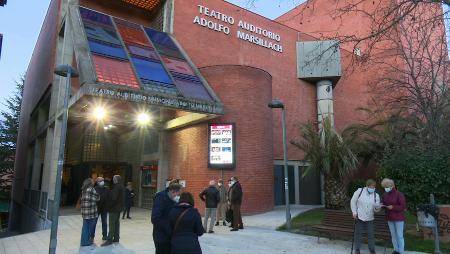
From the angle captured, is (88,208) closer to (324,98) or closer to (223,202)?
(223,202)

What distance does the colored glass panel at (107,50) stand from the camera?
15878 millimetres

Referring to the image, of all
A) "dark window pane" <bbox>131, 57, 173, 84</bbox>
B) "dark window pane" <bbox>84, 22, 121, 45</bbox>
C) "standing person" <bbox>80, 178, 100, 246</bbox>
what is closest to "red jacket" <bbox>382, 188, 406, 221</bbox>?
"standing person" <bbox>80, 178, 100, 246</bbox>

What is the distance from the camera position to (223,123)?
16.6 metres

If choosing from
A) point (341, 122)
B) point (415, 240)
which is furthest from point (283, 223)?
point (341, 122)

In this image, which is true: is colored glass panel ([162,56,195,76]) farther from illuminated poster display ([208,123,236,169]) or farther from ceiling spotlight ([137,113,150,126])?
illuminated poster display ([208,123,236,169])

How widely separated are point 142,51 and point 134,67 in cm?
203

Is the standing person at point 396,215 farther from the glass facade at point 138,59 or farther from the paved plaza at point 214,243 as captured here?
the glass facade at point 138,59

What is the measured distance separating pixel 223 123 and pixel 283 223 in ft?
16.7

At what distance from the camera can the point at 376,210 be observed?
335 inches

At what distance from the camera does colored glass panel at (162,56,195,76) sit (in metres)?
17.6

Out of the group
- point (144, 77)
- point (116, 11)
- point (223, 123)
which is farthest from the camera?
point (116, 11)

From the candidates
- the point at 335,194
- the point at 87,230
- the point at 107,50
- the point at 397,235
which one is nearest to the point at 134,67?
the point at 107,50

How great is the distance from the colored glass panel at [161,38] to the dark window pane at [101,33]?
206 centimetres

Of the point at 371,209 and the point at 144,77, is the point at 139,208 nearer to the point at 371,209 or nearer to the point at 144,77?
the point at 144,77
